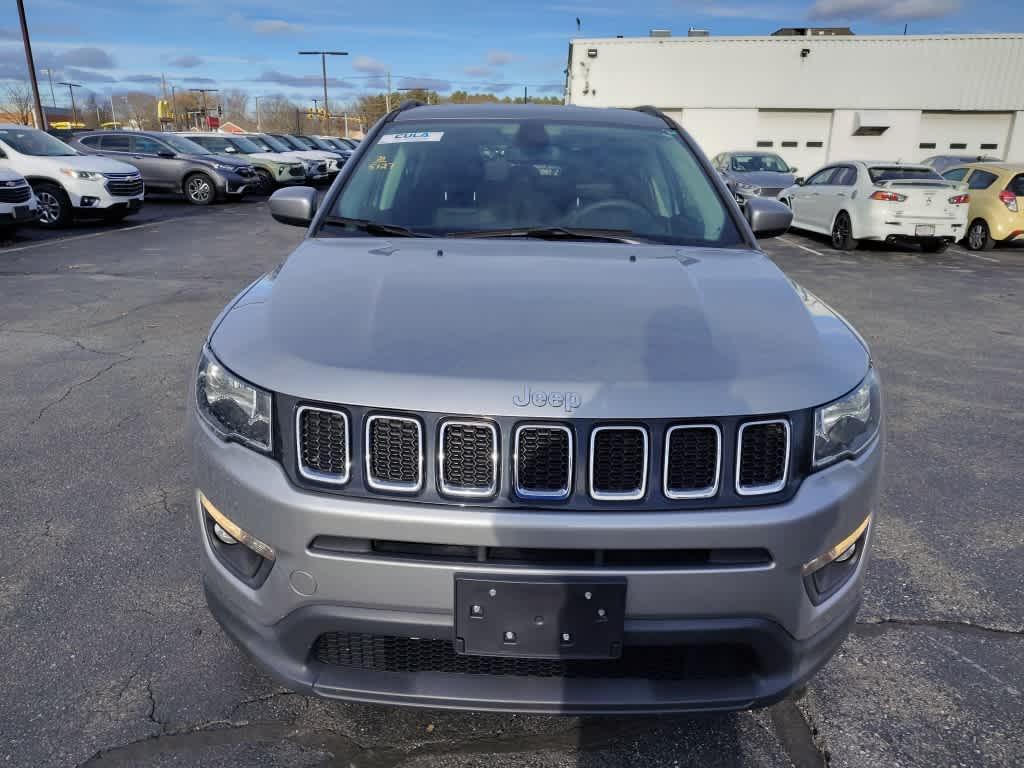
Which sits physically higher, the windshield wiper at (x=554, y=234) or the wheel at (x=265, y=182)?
the windshield wiper at (x=554, y=234)

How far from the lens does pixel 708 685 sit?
1.80 meters

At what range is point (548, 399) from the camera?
1.70 metres

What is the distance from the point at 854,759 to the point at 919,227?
40.2ft

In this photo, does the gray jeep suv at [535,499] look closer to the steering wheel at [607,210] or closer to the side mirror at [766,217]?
the steering wheel at [607,210]

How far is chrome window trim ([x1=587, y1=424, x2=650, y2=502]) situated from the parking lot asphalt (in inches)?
23.0

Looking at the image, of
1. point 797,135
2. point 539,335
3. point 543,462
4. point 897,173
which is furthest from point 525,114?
point 797,135

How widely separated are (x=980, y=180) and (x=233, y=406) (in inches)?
589

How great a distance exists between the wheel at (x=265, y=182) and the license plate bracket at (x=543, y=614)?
71.8ft

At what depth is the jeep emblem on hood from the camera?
1.69 meters

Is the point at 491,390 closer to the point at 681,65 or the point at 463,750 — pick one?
the point at 463,750

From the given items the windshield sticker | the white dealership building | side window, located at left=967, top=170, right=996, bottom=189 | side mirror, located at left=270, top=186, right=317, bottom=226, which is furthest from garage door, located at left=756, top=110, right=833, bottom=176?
side mirror, located at left=270, top=186, right=317, bottom=226

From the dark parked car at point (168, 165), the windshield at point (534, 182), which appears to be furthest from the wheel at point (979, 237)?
the dark parked car at point (168, 165)

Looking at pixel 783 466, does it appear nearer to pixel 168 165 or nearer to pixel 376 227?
pixel 376 227

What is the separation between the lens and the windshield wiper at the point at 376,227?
284 cm
